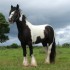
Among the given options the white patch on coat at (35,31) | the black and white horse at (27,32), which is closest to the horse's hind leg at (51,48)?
the black and white horse at (27,32)

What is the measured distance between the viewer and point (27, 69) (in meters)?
15.6

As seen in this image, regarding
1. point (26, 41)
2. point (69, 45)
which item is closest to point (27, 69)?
point (26, 41)

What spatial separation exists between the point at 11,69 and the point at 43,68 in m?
1.56

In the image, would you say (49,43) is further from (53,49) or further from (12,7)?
(12,7)

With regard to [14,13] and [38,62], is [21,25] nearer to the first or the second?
[14,13]

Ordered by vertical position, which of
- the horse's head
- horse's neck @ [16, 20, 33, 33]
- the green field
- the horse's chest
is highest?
the horse's head

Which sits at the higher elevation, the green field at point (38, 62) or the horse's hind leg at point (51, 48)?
the horse's hind leg at point (51, 48)

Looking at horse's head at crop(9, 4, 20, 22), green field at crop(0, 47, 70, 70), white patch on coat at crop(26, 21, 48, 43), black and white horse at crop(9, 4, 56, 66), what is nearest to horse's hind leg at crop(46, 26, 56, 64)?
black and white horse at crop(9, 4, 56, 66)

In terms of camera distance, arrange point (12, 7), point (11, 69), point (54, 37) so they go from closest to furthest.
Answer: point (11, 69) → point (12, 7) → point (54, 37)

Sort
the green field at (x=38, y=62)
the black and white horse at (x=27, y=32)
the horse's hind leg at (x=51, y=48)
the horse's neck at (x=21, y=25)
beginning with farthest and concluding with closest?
the horse's hind leg at (x=51, y=48) < the horse's neck at (x=21, y=25) < the black and white horse at (x=27, y=32) < the green field at (x=38, y=62)

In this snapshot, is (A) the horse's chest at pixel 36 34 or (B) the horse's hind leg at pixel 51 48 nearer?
(A) the horse's chest at pixel 36 34

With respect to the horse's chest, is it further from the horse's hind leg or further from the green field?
the green field

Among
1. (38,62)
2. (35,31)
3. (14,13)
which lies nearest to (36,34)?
(35,31)

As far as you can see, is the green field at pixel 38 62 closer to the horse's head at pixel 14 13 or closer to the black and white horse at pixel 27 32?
the black and white horse at pixel 27 32
